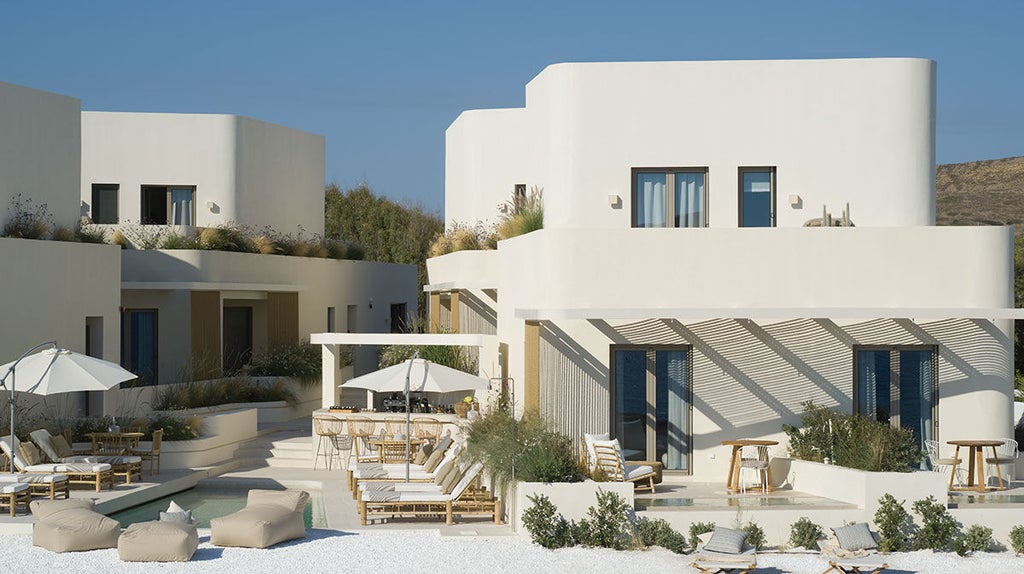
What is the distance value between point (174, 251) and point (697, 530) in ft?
56.3

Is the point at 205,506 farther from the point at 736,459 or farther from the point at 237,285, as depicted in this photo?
the point at 237,285

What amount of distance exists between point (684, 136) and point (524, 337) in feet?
15.3

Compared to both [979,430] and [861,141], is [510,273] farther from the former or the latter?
[979,430]

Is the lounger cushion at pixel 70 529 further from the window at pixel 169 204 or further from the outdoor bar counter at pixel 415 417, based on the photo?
the window at pixel 169 204

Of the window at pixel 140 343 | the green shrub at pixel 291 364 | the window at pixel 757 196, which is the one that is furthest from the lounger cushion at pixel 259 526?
the green shrub at pixel 291 364

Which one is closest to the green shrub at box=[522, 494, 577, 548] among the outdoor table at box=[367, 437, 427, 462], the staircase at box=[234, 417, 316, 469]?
the outdoor table at box=[367, 437, 427, 462]

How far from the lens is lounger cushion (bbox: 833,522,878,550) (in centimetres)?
1511

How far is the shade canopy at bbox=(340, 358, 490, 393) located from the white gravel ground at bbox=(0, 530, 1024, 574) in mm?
3737

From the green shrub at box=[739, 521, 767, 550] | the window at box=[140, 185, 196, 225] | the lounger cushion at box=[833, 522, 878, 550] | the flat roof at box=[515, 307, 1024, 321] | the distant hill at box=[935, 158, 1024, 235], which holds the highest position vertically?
the distant hill at box=[935, 158, 1024, 235]

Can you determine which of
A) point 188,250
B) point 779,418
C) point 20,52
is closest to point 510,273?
point 779,418

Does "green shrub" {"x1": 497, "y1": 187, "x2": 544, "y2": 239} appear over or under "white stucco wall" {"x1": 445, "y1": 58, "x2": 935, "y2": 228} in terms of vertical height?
under

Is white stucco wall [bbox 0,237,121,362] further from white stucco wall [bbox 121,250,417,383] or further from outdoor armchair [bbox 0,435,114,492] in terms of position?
outdoor armchair [bbox 0,435,114,492]

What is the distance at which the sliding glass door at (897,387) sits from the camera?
63.8ft

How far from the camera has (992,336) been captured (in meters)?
19.3
